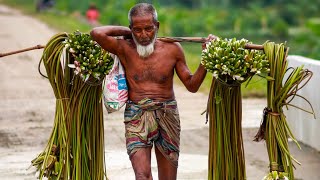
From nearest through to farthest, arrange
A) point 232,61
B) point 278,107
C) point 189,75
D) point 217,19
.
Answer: point 232,61 < point 278,107 < point 189,75 < point 217,19

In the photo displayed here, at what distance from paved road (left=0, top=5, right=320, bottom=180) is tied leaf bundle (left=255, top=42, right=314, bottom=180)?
2.10m

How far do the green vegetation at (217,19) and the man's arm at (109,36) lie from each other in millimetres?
11102

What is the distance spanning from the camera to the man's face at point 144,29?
596cm

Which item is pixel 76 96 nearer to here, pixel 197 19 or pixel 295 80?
pixel 295 80

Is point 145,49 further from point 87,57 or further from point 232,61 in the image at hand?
point 232,61

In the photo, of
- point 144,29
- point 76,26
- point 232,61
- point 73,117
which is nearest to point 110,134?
point 73,117

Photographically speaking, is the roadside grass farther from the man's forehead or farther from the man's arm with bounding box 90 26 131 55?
the man's forehead

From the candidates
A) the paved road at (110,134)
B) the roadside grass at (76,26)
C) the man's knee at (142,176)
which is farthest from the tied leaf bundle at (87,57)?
the roadside grass at (76,26)

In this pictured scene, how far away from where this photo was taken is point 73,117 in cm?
617

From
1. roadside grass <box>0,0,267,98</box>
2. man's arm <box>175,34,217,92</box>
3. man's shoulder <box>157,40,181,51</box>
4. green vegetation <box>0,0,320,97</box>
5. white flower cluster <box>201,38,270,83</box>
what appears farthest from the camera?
green vegetation <box>0,0,320,97</box>

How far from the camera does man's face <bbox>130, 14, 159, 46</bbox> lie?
5.96m

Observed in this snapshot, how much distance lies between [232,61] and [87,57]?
1.05 meters

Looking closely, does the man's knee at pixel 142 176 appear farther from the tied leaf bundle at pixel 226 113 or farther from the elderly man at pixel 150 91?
the tied leaf bundle at pixel 226 113

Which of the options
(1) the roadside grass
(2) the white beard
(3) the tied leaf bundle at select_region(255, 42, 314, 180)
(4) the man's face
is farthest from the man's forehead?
(1) the roadside grass
